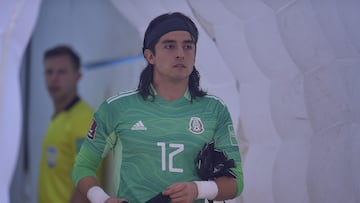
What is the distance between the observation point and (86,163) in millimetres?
2336

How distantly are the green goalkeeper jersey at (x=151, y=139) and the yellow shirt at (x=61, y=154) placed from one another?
1.00m

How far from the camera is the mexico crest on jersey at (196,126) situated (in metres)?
2.29

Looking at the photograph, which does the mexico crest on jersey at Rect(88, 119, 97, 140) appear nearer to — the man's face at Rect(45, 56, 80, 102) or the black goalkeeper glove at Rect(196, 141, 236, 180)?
the black goalkeeper glove at Rect(196, 141, 236, 180)

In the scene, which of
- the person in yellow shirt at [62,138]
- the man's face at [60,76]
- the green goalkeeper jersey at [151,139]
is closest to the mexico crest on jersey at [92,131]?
the green goalkeeper jersey at [151,139]

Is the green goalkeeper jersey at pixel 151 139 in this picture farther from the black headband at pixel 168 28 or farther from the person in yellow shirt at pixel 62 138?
the person in yellow shirt at pixel 62 138

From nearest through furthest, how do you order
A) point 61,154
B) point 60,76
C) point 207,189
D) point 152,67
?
point 207,189 → point 152,67 → point 61,154 → point 60,76

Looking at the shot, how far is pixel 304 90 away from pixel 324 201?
412 mm

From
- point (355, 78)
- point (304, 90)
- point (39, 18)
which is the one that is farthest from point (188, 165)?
point (39, 18)

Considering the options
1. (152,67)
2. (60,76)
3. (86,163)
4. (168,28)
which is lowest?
(86,163)

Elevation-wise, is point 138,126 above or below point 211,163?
above

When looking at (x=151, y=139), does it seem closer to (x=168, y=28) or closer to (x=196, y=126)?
(x=196, y=126)

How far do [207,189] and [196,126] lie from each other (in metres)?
0.21

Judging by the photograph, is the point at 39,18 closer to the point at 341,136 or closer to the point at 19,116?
the point at 19,116

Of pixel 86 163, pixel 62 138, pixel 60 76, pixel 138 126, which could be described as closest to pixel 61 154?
pixel 62 138
